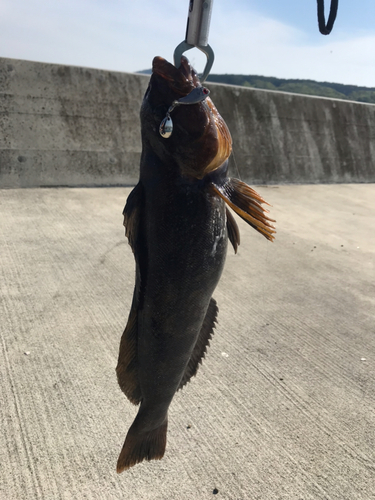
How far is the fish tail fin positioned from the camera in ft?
6.45

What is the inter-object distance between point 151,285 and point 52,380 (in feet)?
6.24

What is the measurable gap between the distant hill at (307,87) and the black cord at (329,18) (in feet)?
34.9

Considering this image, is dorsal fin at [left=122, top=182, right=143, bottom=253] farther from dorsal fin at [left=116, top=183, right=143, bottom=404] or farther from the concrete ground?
the concrete ground

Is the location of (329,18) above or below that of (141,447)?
above

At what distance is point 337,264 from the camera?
571 cm

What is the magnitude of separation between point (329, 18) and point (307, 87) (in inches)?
475

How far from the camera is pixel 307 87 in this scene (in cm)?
1335

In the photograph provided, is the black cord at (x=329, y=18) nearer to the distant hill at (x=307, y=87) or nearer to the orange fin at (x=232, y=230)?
the orange fin at (x=232, y=230)

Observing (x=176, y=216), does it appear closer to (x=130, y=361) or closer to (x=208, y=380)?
(x=130, y=361)

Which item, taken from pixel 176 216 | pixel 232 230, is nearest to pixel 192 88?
pixel 176 216

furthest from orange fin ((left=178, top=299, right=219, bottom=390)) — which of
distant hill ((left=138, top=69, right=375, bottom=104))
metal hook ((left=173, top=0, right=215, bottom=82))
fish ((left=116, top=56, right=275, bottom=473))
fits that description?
distant hill ((left=138, top=69, right=375, bottom=104))

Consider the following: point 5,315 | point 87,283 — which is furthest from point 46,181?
point 5,315

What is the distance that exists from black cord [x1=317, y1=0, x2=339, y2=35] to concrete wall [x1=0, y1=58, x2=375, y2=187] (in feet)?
20.4

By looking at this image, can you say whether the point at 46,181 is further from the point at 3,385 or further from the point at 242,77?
the point at 242,77
